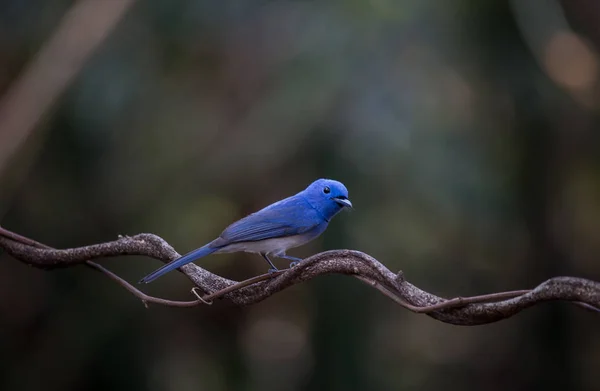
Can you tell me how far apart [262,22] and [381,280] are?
525 centimetres

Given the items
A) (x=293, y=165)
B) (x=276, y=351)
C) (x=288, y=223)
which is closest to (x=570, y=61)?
(x=293, y=165)

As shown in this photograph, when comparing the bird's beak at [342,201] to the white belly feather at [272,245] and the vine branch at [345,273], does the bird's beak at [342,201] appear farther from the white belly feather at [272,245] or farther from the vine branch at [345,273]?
the vine branch at [345,273]

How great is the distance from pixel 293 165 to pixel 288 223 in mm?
2785

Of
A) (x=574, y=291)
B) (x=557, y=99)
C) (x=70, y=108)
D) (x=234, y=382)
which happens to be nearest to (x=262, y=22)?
(x=70, y=108)

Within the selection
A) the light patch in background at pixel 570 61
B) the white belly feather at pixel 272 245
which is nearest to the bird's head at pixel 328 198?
the white belly feather at pixel 272 245

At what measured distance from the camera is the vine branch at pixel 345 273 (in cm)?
216

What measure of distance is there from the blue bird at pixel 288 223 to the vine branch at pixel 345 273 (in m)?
0.74

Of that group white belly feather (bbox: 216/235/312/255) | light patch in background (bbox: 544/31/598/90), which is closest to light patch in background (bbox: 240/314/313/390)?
light patch in background (bbox: 544/31/598/90)

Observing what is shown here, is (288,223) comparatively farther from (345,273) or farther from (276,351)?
(276,351)

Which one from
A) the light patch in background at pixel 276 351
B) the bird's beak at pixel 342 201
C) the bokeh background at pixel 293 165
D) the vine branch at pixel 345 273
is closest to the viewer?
the vine branch at pixel 345 273

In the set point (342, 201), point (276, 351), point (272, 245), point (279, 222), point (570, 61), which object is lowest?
point (276, 351)

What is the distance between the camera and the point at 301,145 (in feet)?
21.9

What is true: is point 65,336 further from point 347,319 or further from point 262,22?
point 262,22

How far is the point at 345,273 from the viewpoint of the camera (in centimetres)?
266
